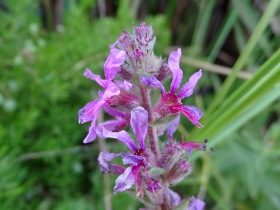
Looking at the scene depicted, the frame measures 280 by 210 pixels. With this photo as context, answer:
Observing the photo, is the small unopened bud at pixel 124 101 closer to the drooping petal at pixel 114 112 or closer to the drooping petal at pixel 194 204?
the drooping petal at pixel 114 112

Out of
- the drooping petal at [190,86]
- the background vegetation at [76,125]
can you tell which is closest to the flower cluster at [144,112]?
the drooping petal at [190,86]

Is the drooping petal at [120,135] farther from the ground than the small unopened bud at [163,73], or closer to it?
closer to it

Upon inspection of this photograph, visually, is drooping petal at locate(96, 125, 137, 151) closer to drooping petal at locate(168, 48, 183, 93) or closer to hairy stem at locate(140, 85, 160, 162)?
hairy stem at locate(140, 85, 160, 162)

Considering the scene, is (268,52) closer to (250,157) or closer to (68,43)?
(250,157)

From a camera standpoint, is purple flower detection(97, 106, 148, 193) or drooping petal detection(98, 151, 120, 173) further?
drooping petal detection(98, 151, 120, 173)

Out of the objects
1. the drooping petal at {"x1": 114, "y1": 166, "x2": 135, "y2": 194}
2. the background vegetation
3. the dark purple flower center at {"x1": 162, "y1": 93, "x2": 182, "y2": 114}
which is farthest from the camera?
the background vegetation

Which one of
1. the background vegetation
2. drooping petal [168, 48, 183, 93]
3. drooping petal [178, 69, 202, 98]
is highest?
the background vegetation

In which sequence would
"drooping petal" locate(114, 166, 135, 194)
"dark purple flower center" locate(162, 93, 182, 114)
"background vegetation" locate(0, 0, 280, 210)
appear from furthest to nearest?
1. "background vegetation" locate(0, 0, 280, 210)
2. "dark purple flower center" locate(162, 93, 182, 114)
3. "drooping petal" locate(114, 166, 135, 194)

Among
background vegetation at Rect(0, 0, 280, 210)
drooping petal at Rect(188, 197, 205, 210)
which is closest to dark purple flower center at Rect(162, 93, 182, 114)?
drooping petal at Rect(188, 197, 205, 210)

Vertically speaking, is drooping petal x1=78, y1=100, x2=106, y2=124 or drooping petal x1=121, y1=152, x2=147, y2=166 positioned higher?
drooping petal x1=78, y1=100, x2=106, y2=124
